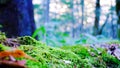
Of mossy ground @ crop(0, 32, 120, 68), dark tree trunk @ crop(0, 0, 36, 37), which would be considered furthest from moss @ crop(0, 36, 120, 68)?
dark tree trunk @ crop(0, 0, 36, 37)

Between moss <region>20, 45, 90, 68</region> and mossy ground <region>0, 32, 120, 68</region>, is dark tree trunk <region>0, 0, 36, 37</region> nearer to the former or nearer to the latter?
mossy ground <region>0, 32, 120, 68</region>

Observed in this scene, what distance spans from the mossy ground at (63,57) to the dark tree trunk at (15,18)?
284 cm

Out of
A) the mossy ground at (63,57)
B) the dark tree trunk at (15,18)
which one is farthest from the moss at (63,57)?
the dark tree trunk at (15,18)

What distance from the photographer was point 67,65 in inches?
60.6

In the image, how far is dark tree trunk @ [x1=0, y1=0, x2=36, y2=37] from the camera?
4652 mm

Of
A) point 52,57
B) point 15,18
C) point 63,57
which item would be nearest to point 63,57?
point 63,57

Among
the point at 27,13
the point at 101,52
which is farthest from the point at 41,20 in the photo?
the point at 101,52

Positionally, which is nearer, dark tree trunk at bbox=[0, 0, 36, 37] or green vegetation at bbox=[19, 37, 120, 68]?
green vegetation at bbox=[19, 37, 120, 68]

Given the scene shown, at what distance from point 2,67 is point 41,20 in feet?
100

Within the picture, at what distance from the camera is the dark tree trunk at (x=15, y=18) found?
15.3 ft

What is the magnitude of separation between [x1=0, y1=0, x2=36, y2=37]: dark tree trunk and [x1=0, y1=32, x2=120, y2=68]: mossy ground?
2836 millimetres

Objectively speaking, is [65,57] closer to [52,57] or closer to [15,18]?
[52,57]

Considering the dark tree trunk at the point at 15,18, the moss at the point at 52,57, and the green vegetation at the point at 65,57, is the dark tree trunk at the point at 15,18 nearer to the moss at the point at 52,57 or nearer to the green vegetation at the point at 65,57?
the green vegetation at the point at 65,57

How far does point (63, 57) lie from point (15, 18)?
3.22 m
